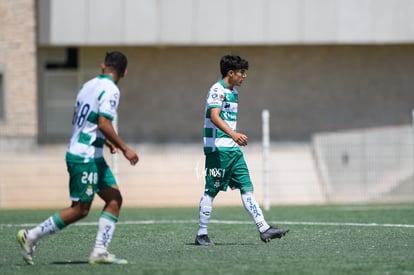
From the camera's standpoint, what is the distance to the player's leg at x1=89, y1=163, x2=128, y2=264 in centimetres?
921

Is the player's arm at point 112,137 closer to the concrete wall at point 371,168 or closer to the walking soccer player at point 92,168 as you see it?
the walking soccer player at point 92,168

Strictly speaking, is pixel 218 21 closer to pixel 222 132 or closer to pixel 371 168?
pixel 371 168

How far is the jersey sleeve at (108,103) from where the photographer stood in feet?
29.9

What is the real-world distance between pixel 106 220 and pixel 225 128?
226 cm

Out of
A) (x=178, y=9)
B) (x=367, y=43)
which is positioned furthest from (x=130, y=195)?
(x=367, y=43)

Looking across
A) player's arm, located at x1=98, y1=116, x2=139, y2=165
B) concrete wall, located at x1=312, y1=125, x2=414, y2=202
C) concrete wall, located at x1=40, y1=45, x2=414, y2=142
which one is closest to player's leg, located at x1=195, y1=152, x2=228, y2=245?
player's arm, located at x1=98, y1=116, x2=139, y2=165

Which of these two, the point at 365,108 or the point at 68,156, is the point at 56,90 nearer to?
the point at 365,108

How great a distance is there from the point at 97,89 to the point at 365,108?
899 inches

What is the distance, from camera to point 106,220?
9258 millimetres

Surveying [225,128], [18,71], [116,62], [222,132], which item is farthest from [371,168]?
[116,62]

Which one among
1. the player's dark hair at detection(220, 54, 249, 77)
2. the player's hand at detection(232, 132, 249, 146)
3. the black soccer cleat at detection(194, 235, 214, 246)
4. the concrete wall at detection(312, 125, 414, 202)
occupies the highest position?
the player's dark hair at detection(220, 54, 249, 77)

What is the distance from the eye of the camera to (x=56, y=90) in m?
31.0

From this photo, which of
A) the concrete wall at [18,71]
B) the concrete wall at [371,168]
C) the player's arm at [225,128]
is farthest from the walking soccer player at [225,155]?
the concrete wall at [18,71]

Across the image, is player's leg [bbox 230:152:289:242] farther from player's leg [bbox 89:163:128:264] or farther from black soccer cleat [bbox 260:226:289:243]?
player's leg [bbox 89:163:128:264]
